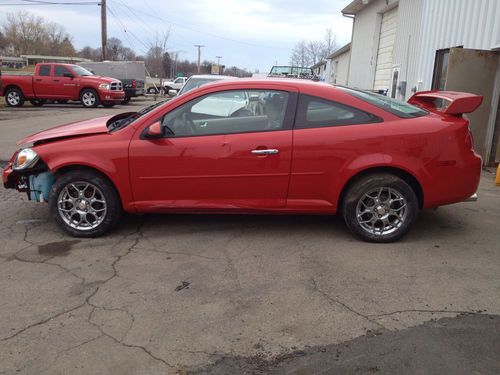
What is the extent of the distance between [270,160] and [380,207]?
3.87ft

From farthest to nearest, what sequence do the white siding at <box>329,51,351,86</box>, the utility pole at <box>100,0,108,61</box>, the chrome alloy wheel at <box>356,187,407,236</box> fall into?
1. the utility pole at <box>100,0,108,61</box>
2. the white siding at <box>329,51,351,86</box>
3. the chrome alloy wheel at <box>356,187,407,236</box>

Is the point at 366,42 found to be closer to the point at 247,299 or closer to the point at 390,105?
the point at 390,105

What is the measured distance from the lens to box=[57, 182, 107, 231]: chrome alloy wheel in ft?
15.6

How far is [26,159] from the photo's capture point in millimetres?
4758

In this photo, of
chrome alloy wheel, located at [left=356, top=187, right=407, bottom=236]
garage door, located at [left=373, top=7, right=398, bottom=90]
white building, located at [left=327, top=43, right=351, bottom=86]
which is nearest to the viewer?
chrome alloy wheel, located at [left=356, top=187, right=407, bottom=236]

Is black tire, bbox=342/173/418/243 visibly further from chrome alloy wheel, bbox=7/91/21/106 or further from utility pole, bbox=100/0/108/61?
utility pole, bbox=100/0/108/61

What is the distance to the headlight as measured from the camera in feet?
15.6

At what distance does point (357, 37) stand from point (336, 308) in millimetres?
19495

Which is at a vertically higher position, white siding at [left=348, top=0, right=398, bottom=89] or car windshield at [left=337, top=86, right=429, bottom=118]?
white siding at [left=348, top=0, right=398, bottom=89]

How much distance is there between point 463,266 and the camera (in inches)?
165

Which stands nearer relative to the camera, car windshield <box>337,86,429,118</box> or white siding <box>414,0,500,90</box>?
car windshield <box>337,86,429,118</box>

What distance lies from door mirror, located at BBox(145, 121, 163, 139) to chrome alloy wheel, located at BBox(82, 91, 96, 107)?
18180mm

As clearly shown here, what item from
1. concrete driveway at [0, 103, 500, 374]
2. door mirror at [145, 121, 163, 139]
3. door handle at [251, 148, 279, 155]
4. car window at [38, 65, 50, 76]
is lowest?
concrete driveway at [0, 103, 500, 374]

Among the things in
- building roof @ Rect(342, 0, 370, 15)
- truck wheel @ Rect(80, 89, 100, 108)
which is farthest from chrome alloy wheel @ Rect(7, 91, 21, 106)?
building roof @ Rect(342, 0, 370, 15)
